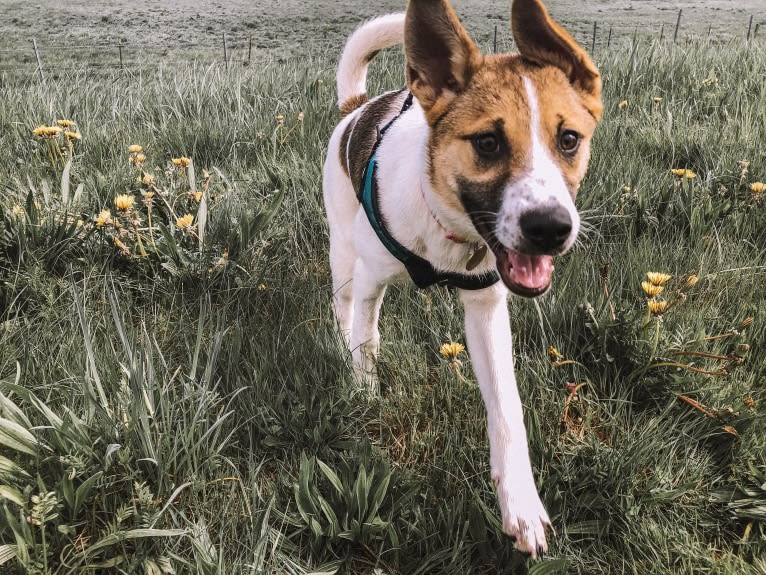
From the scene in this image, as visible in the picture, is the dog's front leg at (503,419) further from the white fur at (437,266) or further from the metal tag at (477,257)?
the metal tag at (477,257)

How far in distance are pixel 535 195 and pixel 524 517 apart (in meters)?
0.81

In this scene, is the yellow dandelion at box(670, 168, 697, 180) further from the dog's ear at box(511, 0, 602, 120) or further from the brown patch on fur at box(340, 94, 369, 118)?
the brown patch on fur at box(340, 94, 369, 118)

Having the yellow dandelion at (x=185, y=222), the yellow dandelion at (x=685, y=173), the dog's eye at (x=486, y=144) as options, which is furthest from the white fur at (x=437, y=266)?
the yellow dandelion at (x=685, y=173)

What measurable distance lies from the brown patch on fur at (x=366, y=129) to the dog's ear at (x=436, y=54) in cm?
40

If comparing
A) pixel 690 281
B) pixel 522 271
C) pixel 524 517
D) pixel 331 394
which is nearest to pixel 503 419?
pixel 524 517

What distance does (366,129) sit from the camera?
2266 mm

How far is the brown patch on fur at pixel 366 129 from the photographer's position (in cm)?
218

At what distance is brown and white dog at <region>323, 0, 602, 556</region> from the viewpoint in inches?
57.2

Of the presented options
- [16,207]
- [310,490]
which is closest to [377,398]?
[310,490]

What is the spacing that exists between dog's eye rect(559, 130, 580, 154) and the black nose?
11.8 inches

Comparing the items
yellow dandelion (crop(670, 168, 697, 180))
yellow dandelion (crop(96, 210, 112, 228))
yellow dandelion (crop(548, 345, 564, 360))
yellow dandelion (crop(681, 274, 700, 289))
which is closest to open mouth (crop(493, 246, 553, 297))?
yellow dandelion (crop(548, 345, 564, 360))

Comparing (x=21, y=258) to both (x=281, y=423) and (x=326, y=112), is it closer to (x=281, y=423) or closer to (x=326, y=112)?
(x=281, y=423)

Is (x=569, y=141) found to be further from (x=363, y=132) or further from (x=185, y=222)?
(x=185, y=222)

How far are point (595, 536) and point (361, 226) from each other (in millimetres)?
1218
